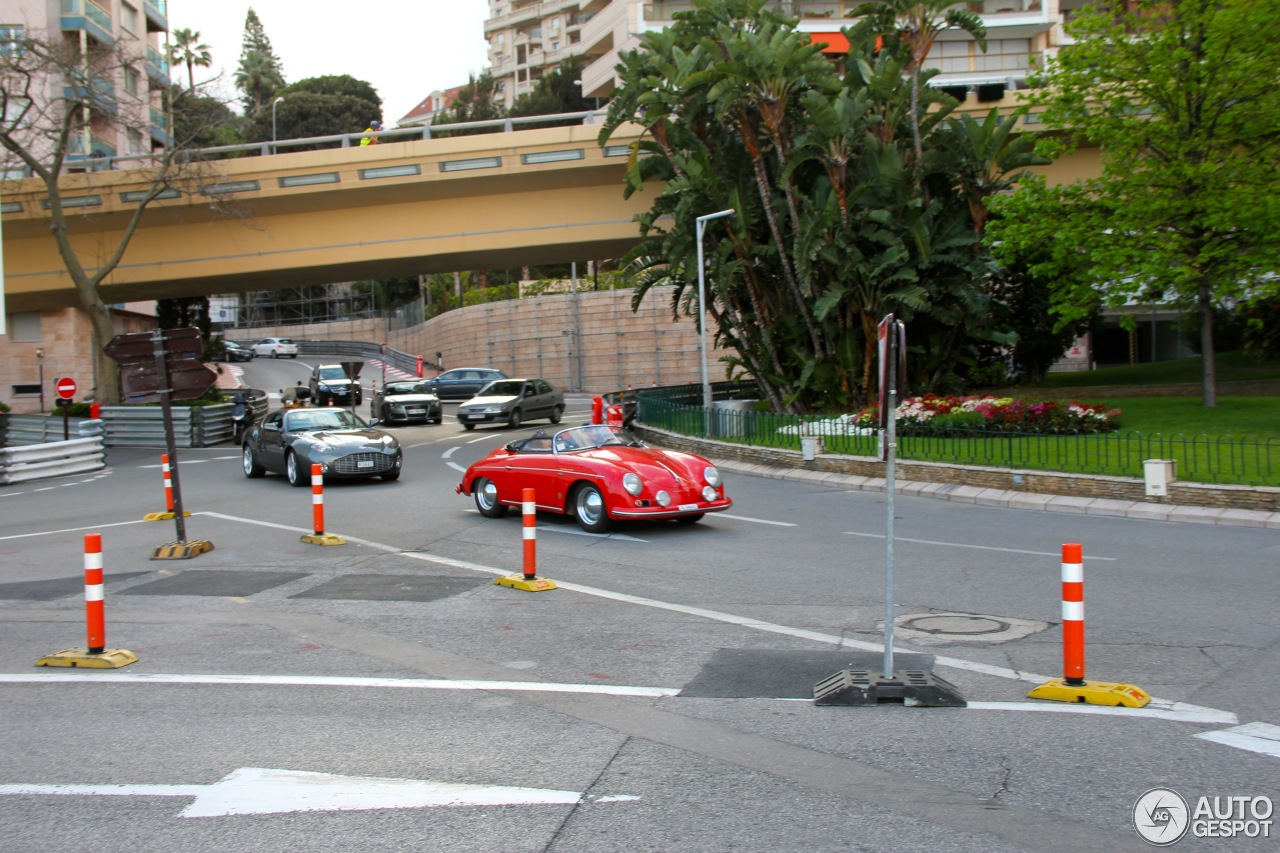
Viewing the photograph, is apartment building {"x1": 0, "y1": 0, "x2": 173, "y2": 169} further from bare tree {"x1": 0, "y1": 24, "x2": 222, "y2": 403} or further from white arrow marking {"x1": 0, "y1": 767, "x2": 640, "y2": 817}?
white arrow marking {"x1": 0, "y1": 767, "x2": 640, "y2": 817}

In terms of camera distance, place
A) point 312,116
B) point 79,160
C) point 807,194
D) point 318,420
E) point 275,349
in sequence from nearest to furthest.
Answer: point 318,420
point 807,194
point 79,160
point 275,349
point 312,116

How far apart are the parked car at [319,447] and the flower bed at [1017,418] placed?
9.81m

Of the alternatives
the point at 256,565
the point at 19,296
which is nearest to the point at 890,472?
the point at 256,565

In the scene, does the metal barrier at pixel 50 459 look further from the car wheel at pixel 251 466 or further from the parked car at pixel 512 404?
the parked car at pixel 512 404

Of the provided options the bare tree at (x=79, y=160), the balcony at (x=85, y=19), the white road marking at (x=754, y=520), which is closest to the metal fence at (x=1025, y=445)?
the white road marking at (x=754, y=520)

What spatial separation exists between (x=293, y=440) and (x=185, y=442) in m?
13.0

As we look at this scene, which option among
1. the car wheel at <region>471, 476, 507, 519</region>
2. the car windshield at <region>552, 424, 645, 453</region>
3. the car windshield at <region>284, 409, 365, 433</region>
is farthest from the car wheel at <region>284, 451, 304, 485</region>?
the car windshield at <region>552, 424, 645, 453</region>

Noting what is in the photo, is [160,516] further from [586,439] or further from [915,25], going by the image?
[915,25]

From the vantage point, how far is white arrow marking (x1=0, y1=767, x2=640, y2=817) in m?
5.21

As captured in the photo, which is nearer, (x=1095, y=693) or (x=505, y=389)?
(x=1095, y=693)

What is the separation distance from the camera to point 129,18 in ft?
203

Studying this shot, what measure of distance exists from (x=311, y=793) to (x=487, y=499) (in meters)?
10.7

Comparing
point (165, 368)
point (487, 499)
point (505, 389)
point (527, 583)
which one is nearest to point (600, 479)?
point (487, 499)

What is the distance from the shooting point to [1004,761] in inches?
223
